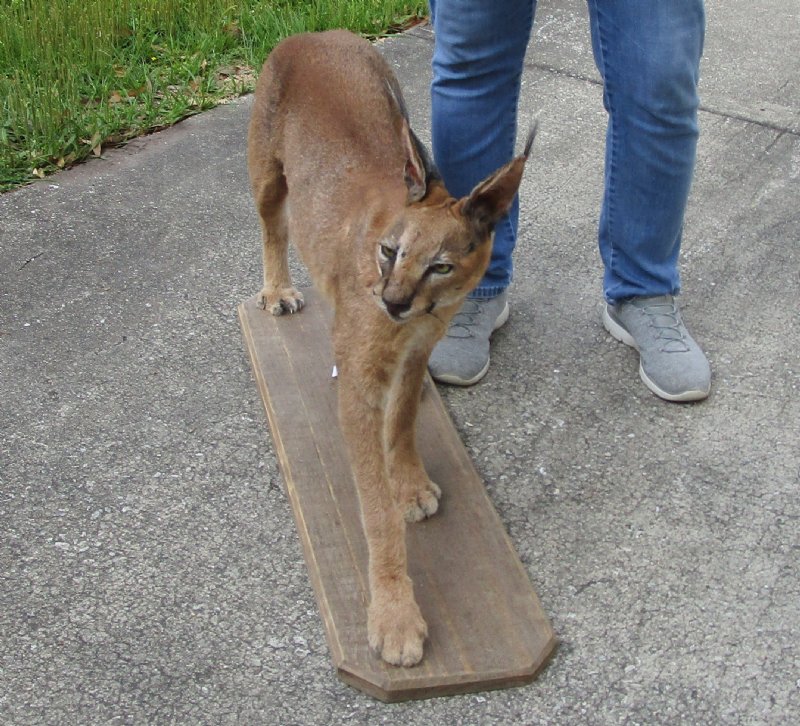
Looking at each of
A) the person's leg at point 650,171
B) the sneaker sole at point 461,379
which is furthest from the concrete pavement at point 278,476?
the person's leg at point 650,171

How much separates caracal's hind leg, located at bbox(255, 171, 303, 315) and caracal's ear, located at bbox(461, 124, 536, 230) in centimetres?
129

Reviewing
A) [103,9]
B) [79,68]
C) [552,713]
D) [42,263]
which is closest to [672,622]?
[552,713]

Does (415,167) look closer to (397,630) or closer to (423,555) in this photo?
(423,555)

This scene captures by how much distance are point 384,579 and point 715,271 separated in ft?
7.77

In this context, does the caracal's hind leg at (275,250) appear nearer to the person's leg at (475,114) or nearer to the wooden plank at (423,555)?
the wooden plank at (423,555)

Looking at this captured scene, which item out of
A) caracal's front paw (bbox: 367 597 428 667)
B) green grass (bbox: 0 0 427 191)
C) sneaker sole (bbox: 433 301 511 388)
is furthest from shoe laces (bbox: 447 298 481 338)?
green grass (bbox: 0 0 427 191)

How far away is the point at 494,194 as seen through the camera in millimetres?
2775

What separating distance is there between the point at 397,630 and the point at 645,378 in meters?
1.54

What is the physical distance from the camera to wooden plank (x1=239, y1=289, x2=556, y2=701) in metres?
2.69

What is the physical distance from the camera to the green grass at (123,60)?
5230 mm

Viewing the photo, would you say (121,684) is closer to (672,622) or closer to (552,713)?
(552,713)

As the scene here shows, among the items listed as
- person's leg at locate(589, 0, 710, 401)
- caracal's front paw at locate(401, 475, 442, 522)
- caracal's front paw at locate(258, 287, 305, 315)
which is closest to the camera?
caracal's front paw at locate(401, 475, 442, 522)

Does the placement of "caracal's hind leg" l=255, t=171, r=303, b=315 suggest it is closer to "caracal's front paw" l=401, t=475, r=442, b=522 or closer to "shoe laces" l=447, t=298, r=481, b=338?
"shoe laces" l=447, t=298, r=481, b=338

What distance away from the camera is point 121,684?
269 cm
